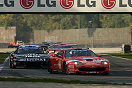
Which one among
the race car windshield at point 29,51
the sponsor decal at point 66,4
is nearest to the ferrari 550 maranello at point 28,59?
the race car windshield at point 29,51

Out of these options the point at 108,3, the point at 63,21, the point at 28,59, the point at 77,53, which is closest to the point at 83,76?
the point at 77,53

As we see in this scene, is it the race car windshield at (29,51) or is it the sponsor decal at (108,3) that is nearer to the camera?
the race car windshield at (29,51)

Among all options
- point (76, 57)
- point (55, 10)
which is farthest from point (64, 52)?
point (55, 10)

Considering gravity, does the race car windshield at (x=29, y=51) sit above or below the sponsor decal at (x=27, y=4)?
below

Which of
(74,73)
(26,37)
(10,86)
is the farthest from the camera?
(26,37)

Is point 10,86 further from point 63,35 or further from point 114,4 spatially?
point 63,35

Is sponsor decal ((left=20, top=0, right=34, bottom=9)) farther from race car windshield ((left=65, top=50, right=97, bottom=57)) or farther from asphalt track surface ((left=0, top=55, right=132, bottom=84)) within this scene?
race car windshield ((left=65, top=50, right=97, bottom=57))

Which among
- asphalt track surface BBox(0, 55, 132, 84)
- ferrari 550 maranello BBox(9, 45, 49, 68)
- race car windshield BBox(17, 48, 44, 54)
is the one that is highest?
race car windshield BBox(17, 48, 44, 54)

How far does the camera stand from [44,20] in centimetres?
15612

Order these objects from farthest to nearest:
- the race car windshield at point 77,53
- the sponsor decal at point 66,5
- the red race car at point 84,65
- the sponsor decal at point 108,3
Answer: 1. the sponsor decal at point 108,3
2. the sponsor decal at point 66,5
3. the race car windshield at point 77,53
4. the red race car at point 84,65

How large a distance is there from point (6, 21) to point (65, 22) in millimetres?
18520

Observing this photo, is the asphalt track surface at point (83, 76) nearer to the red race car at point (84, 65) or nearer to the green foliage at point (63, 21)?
the red race car at point (84, 65)

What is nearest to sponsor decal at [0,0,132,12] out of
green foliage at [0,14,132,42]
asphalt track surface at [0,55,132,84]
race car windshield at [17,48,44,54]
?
race car windshield at [17,48,44,54]

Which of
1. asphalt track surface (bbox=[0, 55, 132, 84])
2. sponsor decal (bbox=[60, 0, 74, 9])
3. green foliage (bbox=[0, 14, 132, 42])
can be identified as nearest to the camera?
asphalt track surface (bbox=[0, 55, 132, 84])
